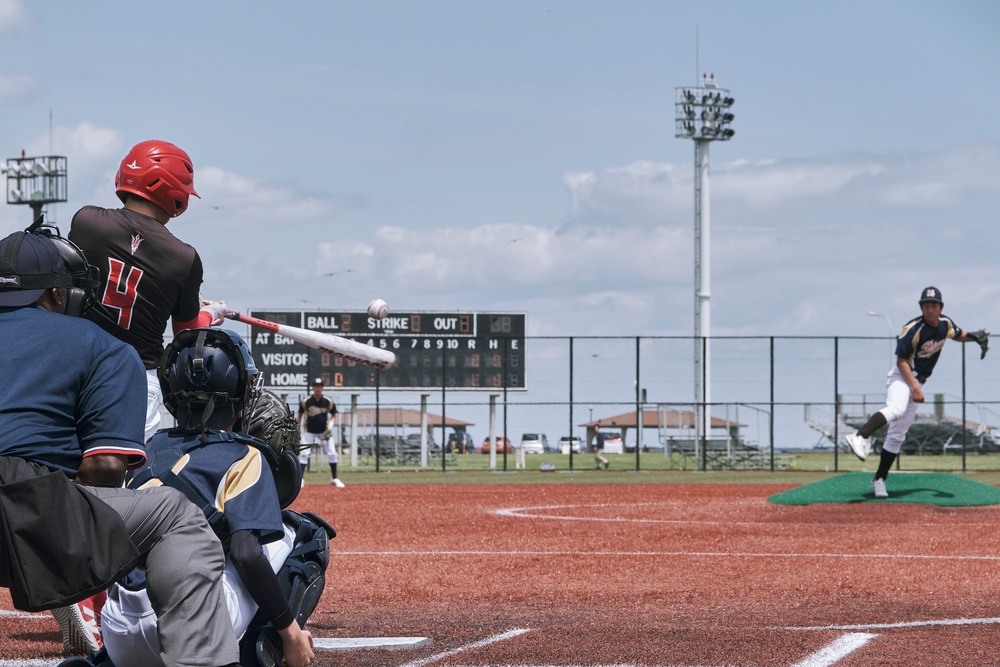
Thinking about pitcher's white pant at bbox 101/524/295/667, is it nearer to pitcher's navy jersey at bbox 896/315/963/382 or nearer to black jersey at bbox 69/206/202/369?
black jersey at bbox 69/206/202/369

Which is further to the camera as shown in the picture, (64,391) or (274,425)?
(274,425)

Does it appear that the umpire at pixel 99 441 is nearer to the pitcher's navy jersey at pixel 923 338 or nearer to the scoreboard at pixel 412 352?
the pitcher's navy jersey at pixel 923 338

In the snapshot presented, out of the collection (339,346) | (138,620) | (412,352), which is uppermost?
(412,352)

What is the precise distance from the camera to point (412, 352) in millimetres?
39375

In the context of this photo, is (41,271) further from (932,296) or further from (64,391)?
(932,296)

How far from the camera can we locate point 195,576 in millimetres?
3535

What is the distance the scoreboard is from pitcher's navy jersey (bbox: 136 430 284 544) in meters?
33.3

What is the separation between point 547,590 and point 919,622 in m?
2.53

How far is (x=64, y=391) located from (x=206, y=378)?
771mm

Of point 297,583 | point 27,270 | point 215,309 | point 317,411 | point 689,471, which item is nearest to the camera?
point 27,270

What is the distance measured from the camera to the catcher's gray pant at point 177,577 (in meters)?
3.51

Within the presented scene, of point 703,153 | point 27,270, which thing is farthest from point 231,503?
point 703,153

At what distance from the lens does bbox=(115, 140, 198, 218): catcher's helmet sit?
223 inches

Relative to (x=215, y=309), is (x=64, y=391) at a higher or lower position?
lower
